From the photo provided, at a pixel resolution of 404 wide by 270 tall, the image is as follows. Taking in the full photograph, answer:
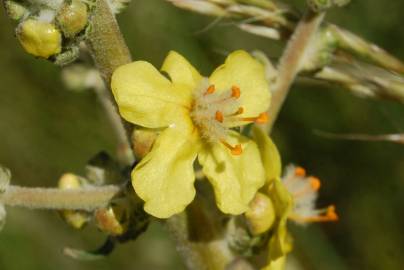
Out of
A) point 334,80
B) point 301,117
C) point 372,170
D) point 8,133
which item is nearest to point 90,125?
point 8,133

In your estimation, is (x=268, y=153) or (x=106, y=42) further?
(x=268, y=153)

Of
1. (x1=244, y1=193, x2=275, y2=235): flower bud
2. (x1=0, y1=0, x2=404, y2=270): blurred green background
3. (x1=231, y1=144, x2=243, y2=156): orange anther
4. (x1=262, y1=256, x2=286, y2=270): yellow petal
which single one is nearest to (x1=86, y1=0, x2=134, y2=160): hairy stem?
(x1=231, y1=144, x2=243, y2=156): orange anther

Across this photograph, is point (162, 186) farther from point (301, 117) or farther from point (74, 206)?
point (301, 117)

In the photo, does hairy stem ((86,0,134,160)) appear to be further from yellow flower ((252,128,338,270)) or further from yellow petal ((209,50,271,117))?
yellow flower ((252,128,338,270))

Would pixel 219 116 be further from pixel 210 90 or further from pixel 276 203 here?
pixel 276 203

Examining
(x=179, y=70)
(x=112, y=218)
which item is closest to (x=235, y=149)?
(x=179, y=70)

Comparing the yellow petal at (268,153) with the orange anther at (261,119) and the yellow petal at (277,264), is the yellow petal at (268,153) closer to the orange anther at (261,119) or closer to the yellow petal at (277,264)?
the orange anther at (261,119)
